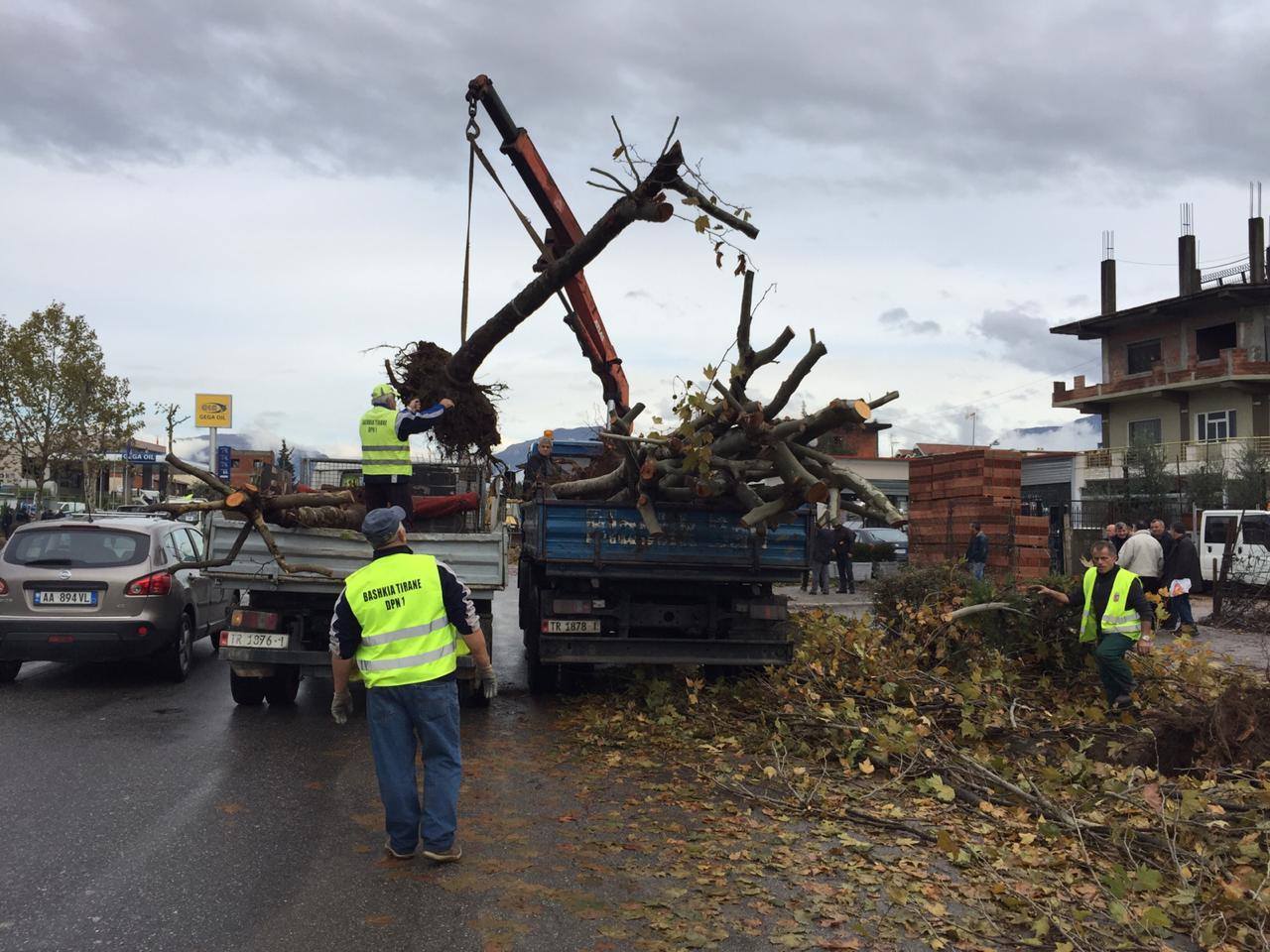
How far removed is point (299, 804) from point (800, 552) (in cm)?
470

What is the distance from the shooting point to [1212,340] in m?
42.8

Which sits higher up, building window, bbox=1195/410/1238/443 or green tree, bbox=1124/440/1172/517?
building window, bbox=1195/410/1238/443

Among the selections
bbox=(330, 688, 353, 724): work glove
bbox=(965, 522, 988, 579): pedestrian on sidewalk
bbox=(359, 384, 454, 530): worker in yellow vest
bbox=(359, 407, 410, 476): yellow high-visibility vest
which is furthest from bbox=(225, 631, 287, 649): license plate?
bbox=(965, 522, 988, 579): pedestrian on sidewalk

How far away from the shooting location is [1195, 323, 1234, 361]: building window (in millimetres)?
42094

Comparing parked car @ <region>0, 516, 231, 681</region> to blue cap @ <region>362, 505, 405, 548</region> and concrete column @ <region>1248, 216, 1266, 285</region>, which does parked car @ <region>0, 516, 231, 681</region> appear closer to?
blue cap @ <region>362, 505, 405, 548</region>

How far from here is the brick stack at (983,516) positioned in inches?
667

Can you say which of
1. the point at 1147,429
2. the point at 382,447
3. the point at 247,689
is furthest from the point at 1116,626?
the point at 1147,429

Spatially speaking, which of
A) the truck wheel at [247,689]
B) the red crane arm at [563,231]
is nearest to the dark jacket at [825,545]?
the red crane arm at [563,231]

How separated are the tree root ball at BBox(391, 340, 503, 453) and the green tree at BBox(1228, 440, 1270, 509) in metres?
26.2

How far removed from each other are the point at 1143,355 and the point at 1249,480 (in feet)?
50.5

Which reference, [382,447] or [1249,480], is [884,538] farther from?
[382,447]

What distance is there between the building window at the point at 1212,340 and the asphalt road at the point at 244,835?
41.7 m

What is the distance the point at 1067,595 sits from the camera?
9.46 meters

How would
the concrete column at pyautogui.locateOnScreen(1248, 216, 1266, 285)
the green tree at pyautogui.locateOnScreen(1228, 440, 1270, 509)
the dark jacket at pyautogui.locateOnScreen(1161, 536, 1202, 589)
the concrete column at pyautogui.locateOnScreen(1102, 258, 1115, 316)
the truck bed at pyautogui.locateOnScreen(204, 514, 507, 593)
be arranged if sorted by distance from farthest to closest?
1. the concrete column at pyautogui.locateOnScreen(1102, 258, 1115, 316)
2. the concrete column at pyautogui.locateOnScreen(1248, 216, 1266, 285)
3. the green tree at pyautogui.locateOnScreen(1228, 440, 1270, 509)
4. the dark jacket at pyautogui.locateOnScreen(1161, 536, 1202, 589)
5. the truck bed at pyautogui.locateOnScreen(204, 514, 507, 593)
